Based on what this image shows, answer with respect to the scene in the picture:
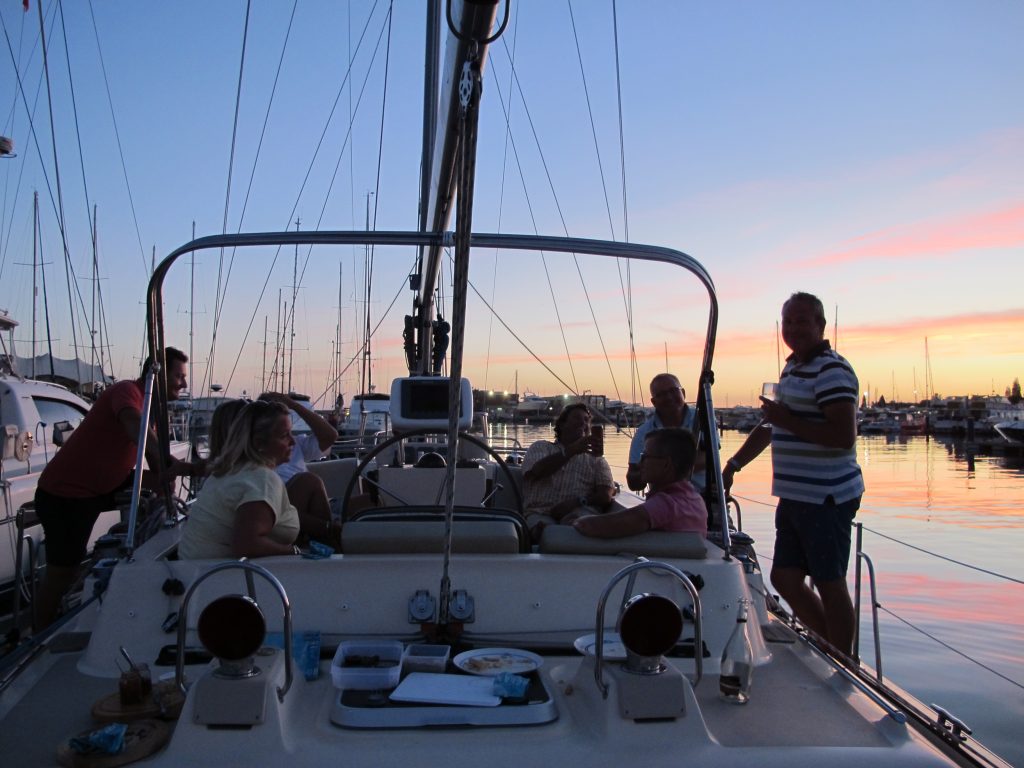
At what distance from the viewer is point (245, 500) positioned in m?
3.13

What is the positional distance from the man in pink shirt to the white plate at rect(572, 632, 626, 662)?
0.71 m

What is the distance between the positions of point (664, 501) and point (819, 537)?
2.68 ft

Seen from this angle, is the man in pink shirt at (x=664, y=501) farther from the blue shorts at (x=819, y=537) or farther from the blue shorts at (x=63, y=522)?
the blue shorts at (x=63, y=522)

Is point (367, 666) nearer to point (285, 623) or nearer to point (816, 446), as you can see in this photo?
point (285, 623)

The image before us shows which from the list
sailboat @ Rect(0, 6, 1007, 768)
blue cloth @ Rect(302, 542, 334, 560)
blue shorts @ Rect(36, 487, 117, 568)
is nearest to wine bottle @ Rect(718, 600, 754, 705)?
sailboat @ Rect(0, 6, 1007, 768)

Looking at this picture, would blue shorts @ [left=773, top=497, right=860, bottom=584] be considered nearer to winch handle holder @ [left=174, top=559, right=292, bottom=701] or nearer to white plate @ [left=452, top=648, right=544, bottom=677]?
white plate @ [left=452, top=648, right=544, bottom=677]

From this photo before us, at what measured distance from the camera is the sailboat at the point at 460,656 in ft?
6.65

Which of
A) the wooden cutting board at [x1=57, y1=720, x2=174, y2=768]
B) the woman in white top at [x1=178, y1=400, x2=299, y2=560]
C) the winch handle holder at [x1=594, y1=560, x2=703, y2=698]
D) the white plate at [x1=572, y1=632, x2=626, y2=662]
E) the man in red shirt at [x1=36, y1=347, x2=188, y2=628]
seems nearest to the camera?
the wooden cutting board at [x1=57, y1=720, x2=174, y2=768]

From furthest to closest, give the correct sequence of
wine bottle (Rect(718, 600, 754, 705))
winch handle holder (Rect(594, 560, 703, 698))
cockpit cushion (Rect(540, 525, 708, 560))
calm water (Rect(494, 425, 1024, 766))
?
calm water (Rect(494, 425, 1024, 766))
cockpit cushion (Rect(540, 525, 708, 560))
wine bottle (Rect(718, 600, 754, 705))
winch handle holder (Rect(594, 560, 703, 698))

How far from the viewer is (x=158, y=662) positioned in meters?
2.82

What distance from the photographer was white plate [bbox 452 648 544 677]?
250 centimetres

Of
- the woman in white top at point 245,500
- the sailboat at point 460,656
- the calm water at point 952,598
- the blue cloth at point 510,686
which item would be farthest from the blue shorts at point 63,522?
the calm water at point 952,598

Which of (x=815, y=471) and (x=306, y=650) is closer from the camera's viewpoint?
(x=306, y=650)

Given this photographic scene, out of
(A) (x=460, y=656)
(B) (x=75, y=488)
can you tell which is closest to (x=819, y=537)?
(A) (x=460, y=656)
